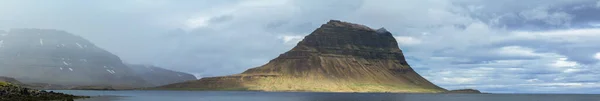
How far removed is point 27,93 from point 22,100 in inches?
909

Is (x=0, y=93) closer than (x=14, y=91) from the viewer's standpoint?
Yes

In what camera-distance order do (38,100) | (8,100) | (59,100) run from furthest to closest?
(59,100), (38,100), (8,100)

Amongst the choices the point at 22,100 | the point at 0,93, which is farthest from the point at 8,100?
the point at 0,93

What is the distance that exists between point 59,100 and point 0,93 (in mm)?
12857

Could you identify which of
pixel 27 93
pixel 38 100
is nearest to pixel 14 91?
pixel 27 93

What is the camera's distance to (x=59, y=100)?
5034 inches

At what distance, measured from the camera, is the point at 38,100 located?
119 m

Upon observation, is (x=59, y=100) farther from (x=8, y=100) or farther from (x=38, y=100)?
(x=8, y=100)

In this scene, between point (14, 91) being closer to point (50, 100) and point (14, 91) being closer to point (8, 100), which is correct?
point (50, 100)

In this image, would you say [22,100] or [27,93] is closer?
[22,100]

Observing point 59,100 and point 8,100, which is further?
point 59,100

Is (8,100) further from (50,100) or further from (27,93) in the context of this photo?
(27,93)

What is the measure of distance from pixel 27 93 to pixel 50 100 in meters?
13.0

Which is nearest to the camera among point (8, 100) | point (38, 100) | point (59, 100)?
point (8, 100)
